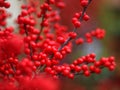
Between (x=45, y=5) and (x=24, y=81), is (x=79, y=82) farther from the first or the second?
(x=24, y=81)

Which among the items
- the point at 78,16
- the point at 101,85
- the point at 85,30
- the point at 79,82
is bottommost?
the point at 78,16

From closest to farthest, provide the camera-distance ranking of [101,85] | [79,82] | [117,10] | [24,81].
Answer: [24,81], [101,85], [79,82], [117,10]

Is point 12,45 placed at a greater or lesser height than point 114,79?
lesser

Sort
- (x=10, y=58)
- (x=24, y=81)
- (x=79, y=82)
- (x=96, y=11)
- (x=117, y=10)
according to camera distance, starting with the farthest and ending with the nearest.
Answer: (x=117, y=10)
(x=96, y=11)
(x=79, y=82)
(x=10, y=58)
(x=24, y=81)

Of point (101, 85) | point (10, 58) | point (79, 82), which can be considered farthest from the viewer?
point (79, 82)

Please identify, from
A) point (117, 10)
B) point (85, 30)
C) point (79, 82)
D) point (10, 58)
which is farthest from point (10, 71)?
point (117, 10)

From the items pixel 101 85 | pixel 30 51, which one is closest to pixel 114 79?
pixel 101 85

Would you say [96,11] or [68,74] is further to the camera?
[96,11]

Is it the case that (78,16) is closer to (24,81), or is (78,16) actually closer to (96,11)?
(24,81)

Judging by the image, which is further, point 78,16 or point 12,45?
point 78,16
